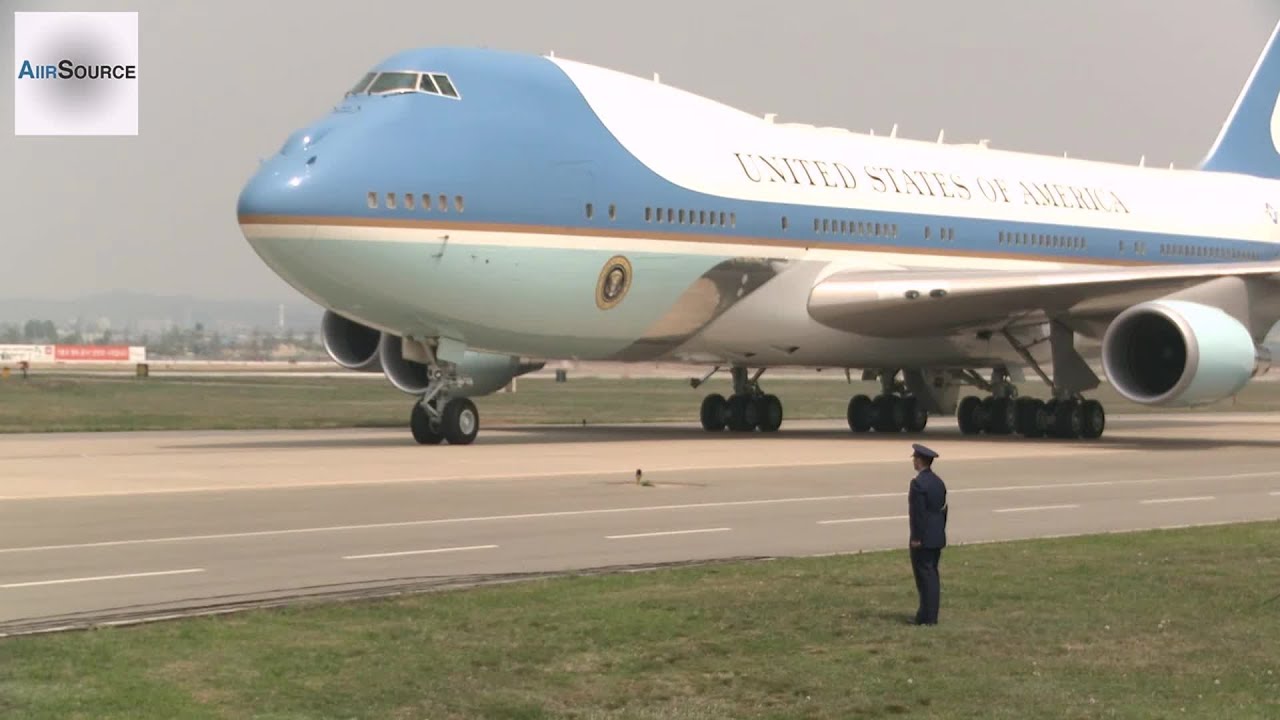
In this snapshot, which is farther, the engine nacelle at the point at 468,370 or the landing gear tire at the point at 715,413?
the landing gear tire at the point at 715,413

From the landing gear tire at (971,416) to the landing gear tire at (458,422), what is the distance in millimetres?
10983

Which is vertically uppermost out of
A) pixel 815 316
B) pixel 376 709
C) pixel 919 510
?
pixel 815 316

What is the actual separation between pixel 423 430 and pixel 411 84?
527 centimetres

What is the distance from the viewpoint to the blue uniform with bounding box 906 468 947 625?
34.8 feet

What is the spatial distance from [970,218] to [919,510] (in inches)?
984

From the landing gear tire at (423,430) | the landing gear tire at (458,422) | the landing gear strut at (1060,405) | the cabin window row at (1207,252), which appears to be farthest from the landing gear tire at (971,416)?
the landing gear tire at (423,430)

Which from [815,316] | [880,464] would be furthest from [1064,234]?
[880,464]

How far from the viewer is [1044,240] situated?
120 ft

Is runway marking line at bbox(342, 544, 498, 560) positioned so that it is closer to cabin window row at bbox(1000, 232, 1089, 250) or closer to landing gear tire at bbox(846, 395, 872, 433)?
landing gear tire at bbox(846, 395, 872, 433)

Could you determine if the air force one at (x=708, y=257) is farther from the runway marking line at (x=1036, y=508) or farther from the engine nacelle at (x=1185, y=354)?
the runway marking line at (x=1036, y=508)

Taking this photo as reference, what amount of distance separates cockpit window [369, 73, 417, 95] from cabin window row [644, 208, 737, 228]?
4.33 m

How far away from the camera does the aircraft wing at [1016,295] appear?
2920 cm

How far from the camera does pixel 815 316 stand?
102ft

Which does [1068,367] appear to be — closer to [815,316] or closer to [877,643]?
[815,316]
